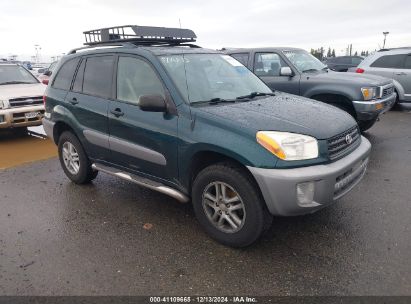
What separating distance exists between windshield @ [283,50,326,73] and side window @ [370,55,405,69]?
368 cm

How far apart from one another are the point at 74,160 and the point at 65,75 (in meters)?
1.15

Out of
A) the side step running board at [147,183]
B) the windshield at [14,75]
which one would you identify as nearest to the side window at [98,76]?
the side step running board at [147,183]

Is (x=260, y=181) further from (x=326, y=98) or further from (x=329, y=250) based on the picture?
(x=326, y=98)

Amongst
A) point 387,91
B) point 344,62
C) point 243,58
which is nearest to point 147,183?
point 243,58

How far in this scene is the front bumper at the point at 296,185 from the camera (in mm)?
2766

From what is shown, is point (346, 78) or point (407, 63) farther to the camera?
point (407, 63)

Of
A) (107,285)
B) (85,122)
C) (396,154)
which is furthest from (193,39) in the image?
(396,154)

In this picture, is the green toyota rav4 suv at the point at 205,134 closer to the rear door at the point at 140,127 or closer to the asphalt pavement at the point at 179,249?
the rear door at the point at 140,127

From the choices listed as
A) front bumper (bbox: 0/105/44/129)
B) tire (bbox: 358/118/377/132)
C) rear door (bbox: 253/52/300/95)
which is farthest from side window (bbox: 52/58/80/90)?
tire (bbox: 358/118/377/132)

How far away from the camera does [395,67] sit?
994 cm

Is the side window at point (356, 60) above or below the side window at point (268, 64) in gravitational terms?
below

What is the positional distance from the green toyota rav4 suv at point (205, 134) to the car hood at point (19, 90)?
335 centimetres

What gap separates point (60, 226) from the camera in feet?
12.2

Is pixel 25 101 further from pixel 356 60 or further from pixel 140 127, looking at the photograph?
pixel 356 60
